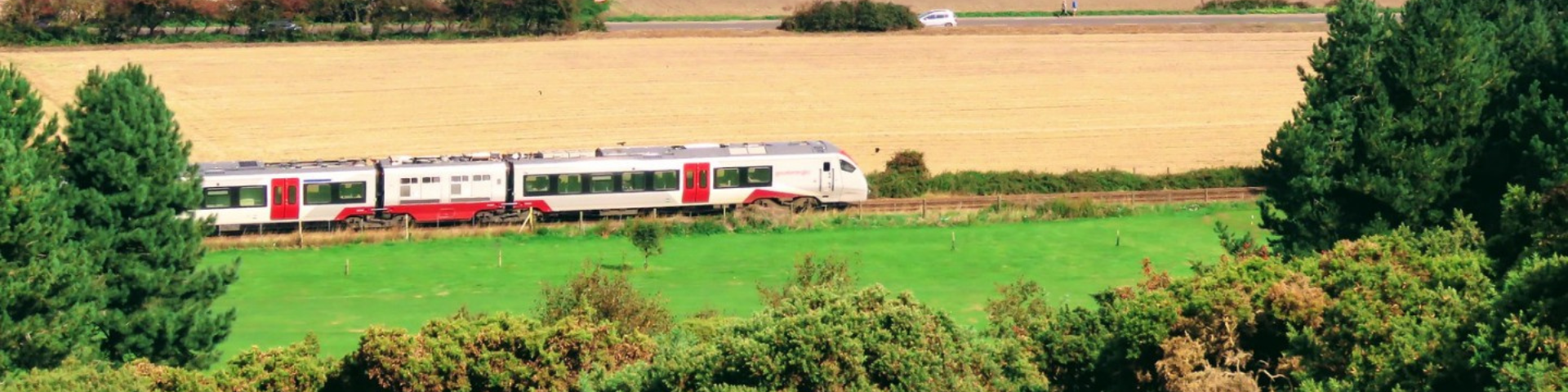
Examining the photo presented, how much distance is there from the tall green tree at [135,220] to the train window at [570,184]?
2436cm

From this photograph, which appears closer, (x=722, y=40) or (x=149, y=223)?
(x=149, y=223)

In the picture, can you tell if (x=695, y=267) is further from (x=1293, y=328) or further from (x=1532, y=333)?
(x=1532, y=333)

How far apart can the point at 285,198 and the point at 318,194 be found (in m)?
0.98

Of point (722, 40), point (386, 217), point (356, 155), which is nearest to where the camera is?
point (386, 217)

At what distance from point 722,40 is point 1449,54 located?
55900 mm

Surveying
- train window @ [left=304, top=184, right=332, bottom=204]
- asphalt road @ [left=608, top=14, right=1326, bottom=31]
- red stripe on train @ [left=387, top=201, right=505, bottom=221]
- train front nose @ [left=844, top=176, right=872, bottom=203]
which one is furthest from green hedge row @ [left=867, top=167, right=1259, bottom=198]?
asphalt road @ [left=608, top=14, right=1326, bottom=31]

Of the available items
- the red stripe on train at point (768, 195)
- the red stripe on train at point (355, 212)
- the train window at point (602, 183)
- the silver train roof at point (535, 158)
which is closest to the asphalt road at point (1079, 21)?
the silver train roof at point (535, 158)

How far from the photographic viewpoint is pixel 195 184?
38750 millimetres

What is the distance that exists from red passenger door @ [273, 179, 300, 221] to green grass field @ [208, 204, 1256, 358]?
3410mm

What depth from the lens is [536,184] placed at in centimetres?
6209

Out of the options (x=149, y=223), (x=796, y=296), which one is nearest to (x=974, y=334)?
(x=796, y=296)

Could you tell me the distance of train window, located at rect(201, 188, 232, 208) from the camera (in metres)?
59.0

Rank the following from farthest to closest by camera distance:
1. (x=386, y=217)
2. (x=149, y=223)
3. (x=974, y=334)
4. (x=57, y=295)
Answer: (x=386, y=217)
(x=149, y=223)
(x=57, y=295)
(x=974, y=334)

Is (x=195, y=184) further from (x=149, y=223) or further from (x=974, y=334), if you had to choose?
(x=974, y=334)
